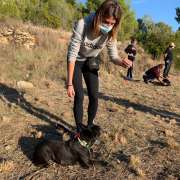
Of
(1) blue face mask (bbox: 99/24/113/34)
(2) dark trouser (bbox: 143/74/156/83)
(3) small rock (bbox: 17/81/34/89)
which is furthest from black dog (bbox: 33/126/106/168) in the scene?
(2) dark trouser (bbox: 143/74/156/83)

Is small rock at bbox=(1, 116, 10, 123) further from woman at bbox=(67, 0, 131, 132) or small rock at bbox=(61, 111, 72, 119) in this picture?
woman at bbox=(67, 0, 131, 132)

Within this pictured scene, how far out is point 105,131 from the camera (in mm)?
5758

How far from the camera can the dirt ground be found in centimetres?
439

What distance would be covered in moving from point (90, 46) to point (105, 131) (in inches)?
59.5

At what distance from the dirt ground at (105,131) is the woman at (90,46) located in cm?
64

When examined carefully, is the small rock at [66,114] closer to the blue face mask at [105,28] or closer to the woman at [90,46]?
the woman at [90,46]

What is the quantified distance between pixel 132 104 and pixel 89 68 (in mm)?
3404

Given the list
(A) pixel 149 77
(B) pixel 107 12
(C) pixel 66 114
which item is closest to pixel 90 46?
(B) pixel 107 12

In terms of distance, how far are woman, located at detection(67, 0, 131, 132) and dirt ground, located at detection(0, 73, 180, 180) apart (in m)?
0.64

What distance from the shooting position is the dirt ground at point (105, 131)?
14.4ft

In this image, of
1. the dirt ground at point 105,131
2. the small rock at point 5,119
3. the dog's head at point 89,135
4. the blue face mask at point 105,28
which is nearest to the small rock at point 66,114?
the dirt ground at point 105,131

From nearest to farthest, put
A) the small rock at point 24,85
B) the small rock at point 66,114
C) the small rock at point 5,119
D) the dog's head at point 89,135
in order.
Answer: the dog's head at point 89,135
the small rock at point 5,119
the small rock at point 66,114
the small rock at point 24,85

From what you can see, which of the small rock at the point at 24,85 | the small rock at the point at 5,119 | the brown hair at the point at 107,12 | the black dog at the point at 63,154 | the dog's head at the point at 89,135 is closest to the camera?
the brown hair at the point at 107,12

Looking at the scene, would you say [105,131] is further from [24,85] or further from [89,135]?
[24,85]
